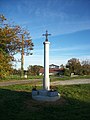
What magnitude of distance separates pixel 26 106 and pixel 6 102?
135 cm

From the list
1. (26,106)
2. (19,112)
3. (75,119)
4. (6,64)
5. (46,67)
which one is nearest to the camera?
(75,119)

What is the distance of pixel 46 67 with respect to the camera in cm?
1460

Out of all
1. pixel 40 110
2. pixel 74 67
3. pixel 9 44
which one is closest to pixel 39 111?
pixel 40 110

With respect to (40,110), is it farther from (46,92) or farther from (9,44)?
(9,44)

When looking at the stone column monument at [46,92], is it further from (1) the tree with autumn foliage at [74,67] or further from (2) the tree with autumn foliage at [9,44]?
(1) the tree with autumn foliage at [74,67]

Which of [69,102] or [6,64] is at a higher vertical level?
[6,64]

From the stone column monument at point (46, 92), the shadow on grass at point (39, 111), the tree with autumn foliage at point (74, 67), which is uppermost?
the tree with autumn foliage at point (74, 67)

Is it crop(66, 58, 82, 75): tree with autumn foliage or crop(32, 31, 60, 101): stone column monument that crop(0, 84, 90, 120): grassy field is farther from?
crop(66, 58, 82, 75): tree with autumn foliage

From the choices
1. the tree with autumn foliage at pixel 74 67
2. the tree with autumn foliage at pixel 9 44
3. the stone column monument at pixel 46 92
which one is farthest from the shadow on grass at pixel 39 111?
the tree with autumn foliage at pixel 74 67

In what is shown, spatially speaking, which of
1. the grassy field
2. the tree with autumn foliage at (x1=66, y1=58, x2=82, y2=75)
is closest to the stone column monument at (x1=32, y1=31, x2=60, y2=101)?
the grassy field

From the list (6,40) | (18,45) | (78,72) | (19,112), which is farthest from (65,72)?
(19,112)

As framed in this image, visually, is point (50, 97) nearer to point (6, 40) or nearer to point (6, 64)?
point (6, 64)

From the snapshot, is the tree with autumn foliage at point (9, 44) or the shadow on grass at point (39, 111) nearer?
the shadow on grass at point (39, 111)

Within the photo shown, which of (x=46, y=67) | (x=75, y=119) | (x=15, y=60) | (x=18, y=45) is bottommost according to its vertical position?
(x=75, y=119)
